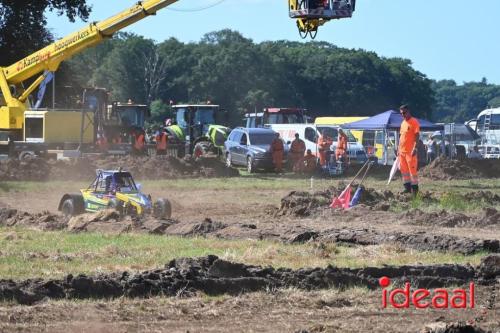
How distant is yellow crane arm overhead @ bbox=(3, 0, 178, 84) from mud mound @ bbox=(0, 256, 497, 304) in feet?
69.8

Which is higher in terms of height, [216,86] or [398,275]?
[216,86]

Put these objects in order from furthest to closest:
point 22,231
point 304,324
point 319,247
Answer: point 22,231
point 319,247
point 304,324

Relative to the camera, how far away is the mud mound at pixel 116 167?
115ft

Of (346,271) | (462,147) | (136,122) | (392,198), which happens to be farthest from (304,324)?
(462,147)

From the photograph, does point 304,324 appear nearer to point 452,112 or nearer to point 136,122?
point 136,122

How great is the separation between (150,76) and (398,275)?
8896cm

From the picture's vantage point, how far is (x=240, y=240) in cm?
1816

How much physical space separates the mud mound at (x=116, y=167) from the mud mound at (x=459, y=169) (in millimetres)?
7642

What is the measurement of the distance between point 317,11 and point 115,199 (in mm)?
7600

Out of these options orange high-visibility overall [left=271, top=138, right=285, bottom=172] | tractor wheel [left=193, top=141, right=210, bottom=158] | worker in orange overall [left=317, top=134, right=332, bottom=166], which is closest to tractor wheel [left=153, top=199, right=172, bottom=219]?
worker in orange overall [left=317, top=134, right=332, bottom=166]

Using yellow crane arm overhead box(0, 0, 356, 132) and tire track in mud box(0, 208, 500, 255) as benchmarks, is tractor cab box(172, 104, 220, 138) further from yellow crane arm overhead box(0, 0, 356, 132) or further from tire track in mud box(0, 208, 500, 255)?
tire track in mud box(0, 208, 500, 255)

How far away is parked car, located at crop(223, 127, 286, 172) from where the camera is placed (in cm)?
4188

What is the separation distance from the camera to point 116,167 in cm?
3678

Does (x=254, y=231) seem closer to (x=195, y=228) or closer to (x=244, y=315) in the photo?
(x=195, y=228)
